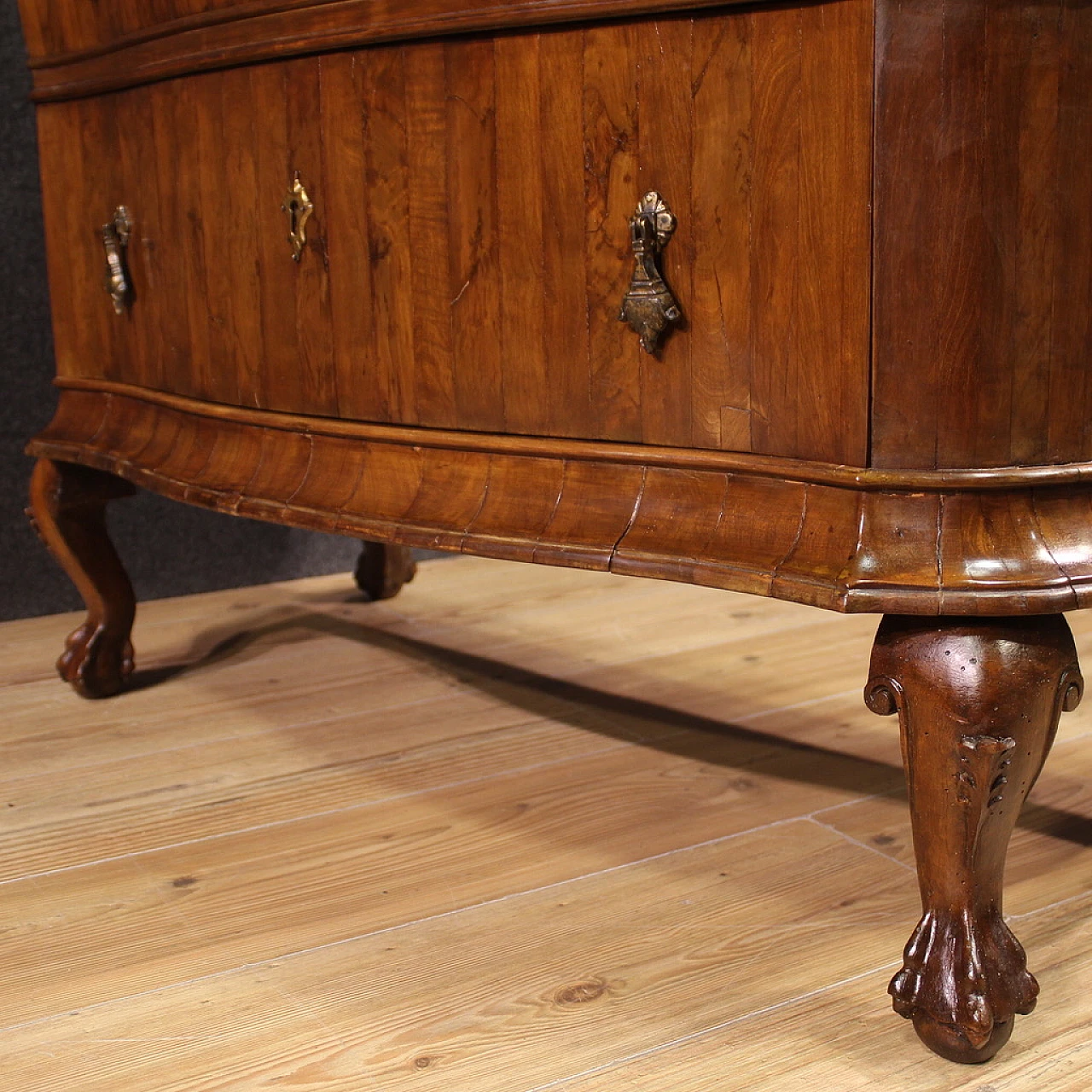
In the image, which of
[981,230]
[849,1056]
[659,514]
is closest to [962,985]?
[849,1056]

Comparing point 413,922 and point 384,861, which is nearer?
point 413,922

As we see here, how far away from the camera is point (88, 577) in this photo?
5.89 ft

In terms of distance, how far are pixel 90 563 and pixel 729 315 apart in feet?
3.56

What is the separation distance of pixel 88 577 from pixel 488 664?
1.73ft

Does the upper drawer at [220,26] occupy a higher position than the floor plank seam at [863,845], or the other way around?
the upper drawer at [220,26]

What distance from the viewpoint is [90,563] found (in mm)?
1789

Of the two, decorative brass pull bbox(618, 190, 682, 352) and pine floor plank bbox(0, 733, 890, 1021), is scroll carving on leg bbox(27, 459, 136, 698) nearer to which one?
pine floor plank bbox(0, 733, 890, 1021)

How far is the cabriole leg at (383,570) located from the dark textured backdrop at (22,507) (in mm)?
252

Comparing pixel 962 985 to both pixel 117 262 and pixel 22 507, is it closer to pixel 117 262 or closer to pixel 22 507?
pixel 117 262

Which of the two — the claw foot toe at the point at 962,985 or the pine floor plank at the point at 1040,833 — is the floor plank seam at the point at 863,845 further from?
the claw foot toe at the point at 962,985

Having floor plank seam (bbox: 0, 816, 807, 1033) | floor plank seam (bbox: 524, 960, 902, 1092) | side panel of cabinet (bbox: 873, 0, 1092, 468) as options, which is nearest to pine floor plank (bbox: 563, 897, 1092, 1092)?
floor plank seam (bbox: 524, 960, 902, 1092)

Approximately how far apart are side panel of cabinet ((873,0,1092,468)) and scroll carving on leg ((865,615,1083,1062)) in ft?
0.38

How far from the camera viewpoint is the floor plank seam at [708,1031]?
3.18ft

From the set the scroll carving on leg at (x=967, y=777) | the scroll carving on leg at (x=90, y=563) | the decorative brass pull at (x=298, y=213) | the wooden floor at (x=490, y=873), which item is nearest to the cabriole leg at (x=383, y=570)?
the wooden floor at (x=490, y=873)
